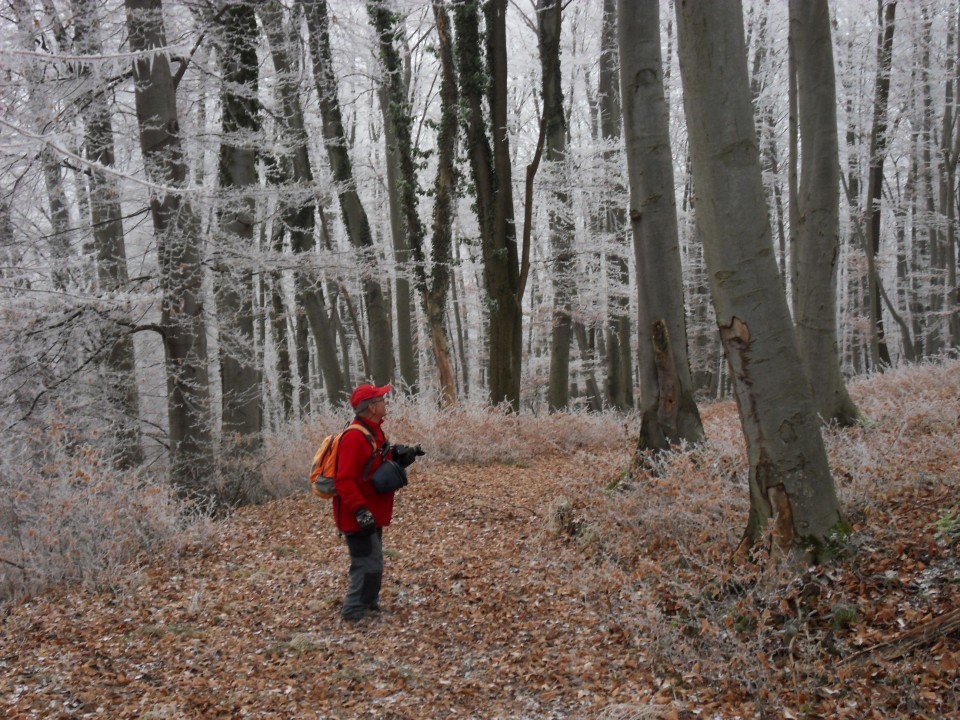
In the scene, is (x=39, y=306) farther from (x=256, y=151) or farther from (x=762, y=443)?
(x=762, y=443)

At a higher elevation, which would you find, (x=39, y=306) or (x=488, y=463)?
(x=39, y=306)

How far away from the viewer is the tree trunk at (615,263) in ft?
58.5

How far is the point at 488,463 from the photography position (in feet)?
36.8

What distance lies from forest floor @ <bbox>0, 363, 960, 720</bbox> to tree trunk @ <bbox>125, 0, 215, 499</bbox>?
6.72ft

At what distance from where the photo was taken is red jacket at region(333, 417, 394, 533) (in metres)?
5.57

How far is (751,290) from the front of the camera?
4.46 meters

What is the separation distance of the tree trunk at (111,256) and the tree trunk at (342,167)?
419 cm

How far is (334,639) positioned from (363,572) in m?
0.55

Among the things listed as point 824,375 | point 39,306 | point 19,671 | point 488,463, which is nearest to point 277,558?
point 19,671

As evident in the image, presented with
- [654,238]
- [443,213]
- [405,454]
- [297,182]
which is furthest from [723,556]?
[443,213]

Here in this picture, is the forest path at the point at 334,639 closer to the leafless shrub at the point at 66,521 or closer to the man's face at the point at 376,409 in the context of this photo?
the leafless shrub at the point at 66,521

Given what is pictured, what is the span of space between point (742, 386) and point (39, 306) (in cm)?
703

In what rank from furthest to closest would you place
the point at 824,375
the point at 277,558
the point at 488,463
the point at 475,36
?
the point at 475,36, the point at 488,463, the point at 824,375, the point at 277,558

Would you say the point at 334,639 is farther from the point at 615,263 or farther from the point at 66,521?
the point at 615,263
